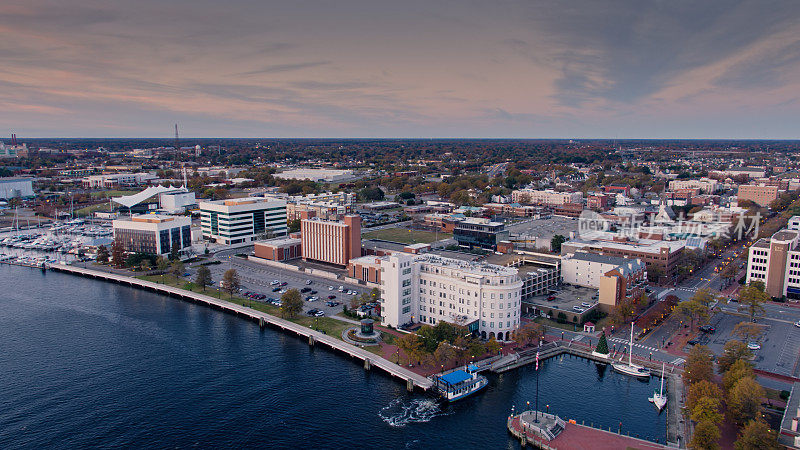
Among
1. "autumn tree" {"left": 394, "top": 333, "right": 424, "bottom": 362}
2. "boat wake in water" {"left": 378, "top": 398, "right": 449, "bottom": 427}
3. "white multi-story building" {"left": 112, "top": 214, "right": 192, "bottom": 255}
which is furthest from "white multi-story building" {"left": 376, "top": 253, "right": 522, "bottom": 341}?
"white multi-story building" {"left": 112, "top": 214, "right": 192, "bottom": 255}

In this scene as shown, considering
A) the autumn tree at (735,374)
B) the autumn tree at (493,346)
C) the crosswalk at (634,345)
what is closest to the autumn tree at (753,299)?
the crosswalk at (634,345)

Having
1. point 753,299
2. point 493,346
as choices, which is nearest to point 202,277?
point 493,346

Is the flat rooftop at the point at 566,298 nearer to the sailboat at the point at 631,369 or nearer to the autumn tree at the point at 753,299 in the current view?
the sailboat at the point at 631,369

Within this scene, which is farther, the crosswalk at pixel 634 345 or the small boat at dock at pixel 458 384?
the crosswalk at pixel 634 345

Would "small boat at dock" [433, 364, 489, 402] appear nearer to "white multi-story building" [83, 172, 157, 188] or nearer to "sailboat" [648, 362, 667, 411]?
"sailboat" [648, 362, 667, 411]

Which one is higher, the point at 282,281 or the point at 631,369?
the point at 282,281

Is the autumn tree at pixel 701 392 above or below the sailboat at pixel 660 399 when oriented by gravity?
above

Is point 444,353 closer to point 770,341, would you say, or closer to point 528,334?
point 528,334
